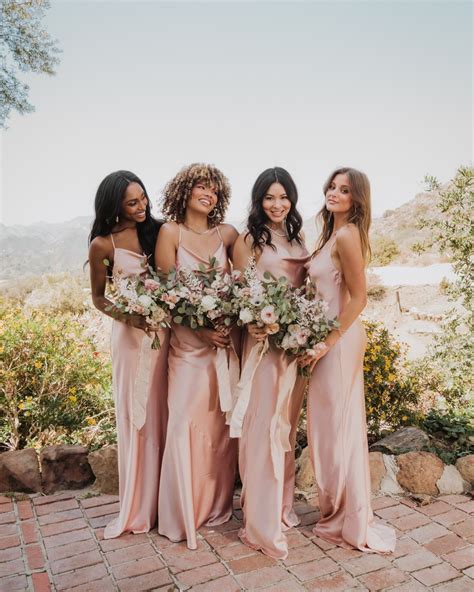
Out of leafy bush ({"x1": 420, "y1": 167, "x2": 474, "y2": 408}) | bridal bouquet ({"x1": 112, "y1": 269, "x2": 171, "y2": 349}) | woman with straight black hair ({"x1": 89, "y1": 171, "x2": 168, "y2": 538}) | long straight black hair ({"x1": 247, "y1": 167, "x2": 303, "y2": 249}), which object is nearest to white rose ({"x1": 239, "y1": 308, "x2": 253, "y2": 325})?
bridal bouquet ({"x1": 112, "y1": 269, "x2": 171, "y2": 349})

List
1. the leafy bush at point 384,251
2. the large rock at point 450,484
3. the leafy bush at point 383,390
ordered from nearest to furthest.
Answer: the large rock at point 450,484 < the leafy bush at point 383,390 < the leafy bush at point 384,251

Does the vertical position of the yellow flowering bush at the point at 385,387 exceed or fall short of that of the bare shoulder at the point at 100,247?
it falls short

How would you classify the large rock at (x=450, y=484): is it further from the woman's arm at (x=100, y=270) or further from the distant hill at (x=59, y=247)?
the distant hill at (x=59, y=247)

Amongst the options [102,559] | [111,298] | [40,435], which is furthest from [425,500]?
[40,435]

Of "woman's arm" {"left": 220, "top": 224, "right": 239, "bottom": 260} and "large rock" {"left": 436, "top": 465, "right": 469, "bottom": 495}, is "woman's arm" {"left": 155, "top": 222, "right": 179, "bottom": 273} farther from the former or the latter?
"large rock" {"left": 436, "top": 465, "right": 469, "bottom": 495}

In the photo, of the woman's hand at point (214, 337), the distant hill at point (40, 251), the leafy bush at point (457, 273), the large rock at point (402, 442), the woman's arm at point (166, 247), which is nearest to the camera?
the woman's hand at point (214, 337)

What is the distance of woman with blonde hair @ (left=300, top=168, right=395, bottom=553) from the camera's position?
337 centimetres

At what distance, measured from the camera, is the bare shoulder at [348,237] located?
3248mm

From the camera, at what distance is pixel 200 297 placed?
3.26m

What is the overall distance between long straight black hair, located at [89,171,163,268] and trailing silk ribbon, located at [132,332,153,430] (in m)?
0.62

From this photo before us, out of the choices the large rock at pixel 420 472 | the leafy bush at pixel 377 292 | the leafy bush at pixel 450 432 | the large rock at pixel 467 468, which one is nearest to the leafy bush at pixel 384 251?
the leafy bush at pixel 377 292

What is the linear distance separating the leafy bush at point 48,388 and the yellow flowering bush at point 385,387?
2551 millimetres

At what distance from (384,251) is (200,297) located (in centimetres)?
1964

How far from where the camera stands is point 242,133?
80.9ft
